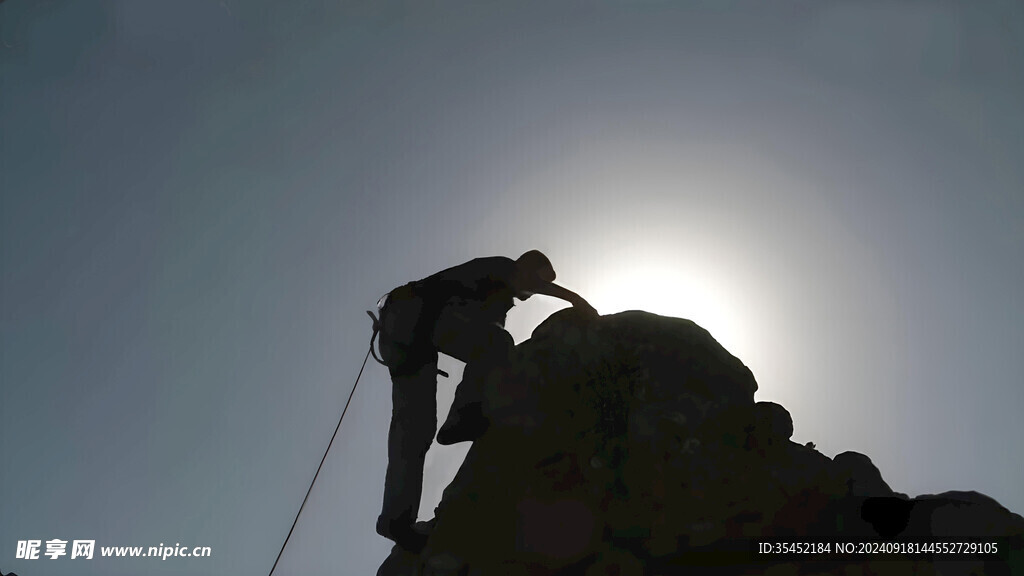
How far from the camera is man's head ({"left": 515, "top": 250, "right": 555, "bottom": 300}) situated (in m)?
8.73

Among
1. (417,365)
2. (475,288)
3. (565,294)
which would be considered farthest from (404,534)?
(565,294)

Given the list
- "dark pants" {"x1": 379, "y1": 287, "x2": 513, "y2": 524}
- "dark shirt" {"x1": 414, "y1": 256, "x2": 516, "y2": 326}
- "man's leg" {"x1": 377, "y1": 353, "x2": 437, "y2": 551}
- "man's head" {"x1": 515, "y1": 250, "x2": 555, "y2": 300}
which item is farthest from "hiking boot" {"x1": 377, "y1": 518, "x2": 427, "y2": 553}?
"man's head" {"x1": 515, "y1": 250, "x2": 555, "y2": 300}

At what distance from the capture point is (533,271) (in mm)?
8734

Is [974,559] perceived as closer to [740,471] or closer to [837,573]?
[837,573]

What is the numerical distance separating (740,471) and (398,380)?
429 cm

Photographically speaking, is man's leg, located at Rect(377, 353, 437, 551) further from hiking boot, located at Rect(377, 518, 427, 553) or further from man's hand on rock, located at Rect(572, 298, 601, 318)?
man's hand on rock, located at Rect(572, 298, 601, 318)

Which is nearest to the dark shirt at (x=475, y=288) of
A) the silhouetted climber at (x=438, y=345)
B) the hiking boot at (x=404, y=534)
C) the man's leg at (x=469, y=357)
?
the silhouetted climber at (x=438, y=345)

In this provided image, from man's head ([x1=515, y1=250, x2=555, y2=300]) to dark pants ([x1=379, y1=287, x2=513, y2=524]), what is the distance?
681 millimetres

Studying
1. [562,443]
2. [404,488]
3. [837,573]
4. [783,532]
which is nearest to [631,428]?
[562,443]

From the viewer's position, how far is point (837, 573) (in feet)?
20.9

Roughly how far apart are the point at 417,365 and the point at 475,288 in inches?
48.9

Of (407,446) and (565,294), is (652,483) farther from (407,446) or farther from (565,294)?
(407,446)

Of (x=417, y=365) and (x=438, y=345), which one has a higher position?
(x=438, y=345)

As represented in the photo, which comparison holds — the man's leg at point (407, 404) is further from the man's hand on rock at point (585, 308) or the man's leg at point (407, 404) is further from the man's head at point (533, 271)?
the man's hand on rock at point (585, 308)
